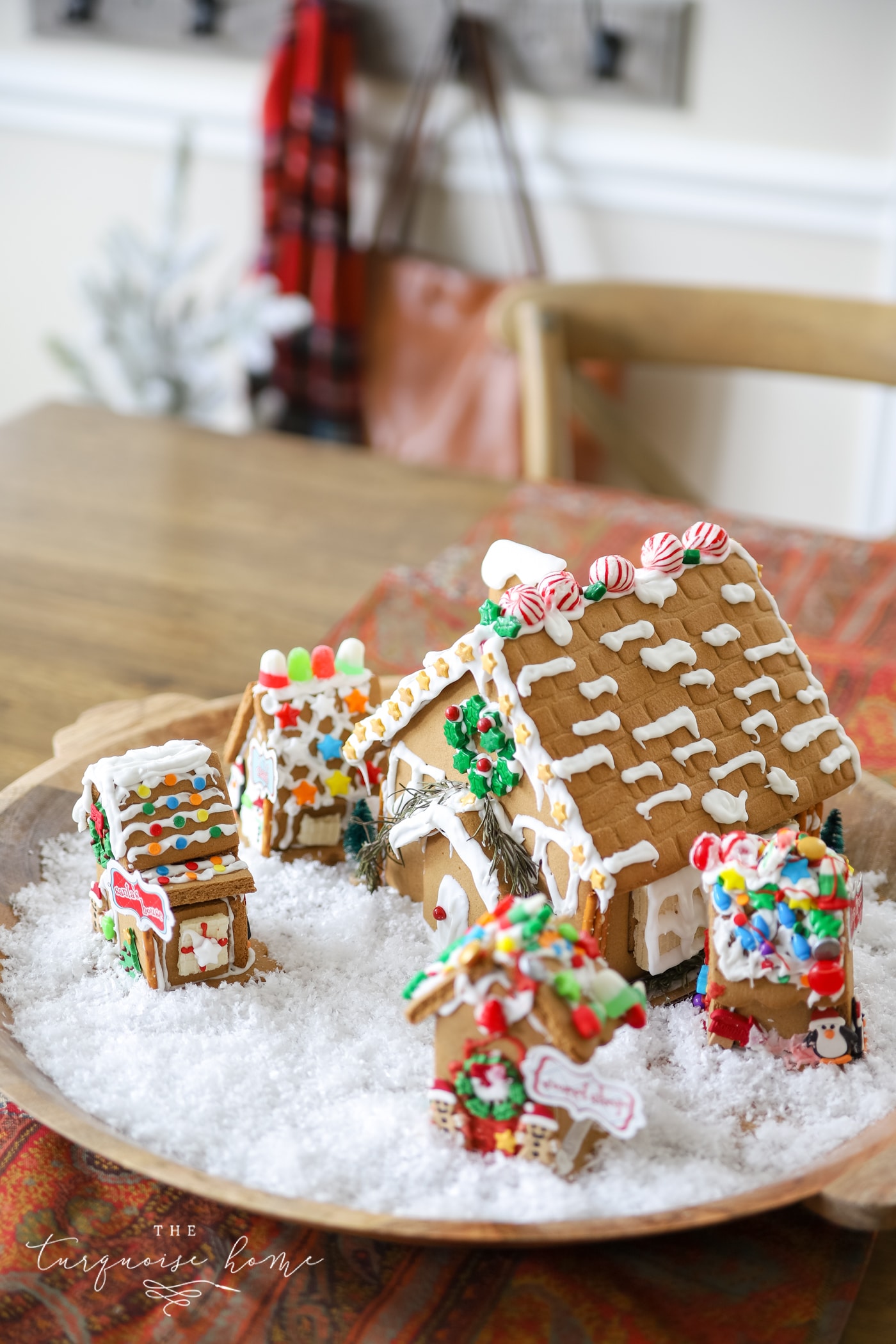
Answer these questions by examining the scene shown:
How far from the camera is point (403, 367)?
283 cm

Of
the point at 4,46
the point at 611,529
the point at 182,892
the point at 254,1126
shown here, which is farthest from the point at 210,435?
the point at 4,46

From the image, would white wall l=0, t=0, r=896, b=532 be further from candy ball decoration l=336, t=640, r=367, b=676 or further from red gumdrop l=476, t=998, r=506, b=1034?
red gumdrop l=476, t=998, r=506, b=1034

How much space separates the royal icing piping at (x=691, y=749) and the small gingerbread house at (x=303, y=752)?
266 millimetres

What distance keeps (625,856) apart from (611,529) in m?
0.93

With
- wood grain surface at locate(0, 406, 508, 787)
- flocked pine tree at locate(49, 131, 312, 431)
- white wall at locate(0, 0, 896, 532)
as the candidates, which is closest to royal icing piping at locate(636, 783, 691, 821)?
wood grain surface at locate(0, 406, 508, 787)

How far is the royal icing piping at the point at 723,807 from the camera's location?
0.87 meters

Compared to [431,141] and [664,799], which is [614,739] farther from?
[431,141]

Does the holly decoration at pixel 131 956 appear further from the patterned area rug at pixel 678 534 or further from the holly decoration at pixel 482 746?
the patterned area rug at pixel 678 534

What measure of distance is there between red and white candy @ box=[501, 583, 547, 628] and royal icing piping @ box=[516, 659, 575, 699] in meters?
0.03

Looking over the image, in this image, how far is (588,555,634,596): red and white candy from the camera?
2.95 ft

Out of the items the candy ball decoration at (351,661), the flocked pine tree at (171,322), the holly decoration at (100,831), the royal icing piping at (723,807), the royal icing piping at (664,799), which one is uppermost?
the royal icing piping at (664,799)

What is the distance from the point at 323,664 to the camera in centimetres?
106

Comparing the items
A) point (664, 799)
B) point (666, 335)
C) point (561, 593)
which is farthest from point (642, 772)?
point (666, 335)

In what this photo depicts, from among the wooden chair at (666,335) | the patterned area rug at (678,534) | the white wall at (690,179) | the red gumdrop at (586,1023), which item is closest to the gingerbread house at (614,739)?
the red gumdrop at (586,1023)
